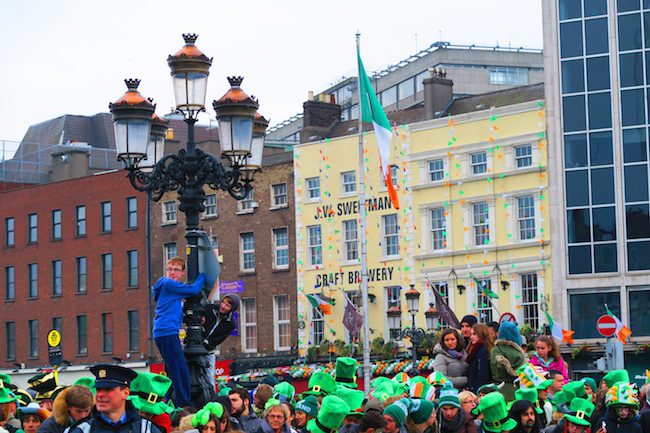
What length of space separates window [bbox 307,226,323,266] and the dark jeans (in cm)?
3928

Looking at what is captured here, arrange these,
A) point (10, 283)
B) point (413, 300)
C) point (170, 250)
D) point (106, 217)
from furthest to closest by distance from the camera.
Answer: point (10, 283), point (106, 217), point (170, 250), point (413, 300)

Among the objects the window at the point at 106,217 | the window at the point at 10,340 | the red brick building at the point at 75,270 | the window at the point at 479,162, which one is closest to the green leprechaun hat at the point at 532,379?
the window at the point at 479,162

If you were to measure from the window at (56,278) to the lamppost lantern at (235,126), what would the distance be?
49.1 metres

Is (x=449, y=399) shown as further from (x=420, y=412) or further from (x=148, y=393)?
(x=148, y=393)

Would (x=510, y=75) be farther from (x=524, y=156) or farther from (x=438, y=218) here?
(x=524, y=156)

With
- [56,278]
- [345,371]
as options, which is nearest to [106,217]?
[56,278]

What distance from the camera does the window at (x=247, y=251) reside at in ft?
190

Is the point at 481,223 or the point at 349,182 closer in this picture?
the point at 481,223

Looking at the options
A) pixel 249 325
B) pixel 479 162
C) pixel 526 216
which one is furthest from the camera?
pixel 249 325

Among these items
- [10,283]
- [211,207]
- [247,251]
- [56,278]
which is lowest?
[10,283]

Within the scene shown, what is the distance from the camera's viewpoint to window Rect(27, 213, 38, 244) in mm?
68438

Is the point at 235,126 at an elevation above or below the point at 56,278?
above

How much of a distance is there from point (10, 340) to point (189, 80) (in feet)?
171

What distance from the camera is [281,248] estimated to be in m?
56.8
